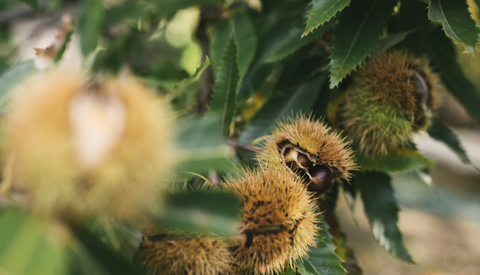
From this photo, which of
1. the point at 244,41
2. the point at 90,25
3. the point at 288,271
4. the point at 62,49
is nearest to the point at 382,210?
the point at 288,271

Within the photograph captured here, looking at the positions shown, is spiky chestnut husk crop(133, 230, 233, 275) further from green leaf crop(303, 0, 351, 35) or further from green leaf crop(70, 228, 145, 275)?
green leaf crop(303, 0, 351, 35)

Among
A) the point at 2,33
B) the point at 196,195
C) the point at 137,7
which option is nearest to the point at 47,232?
the point at 196,195

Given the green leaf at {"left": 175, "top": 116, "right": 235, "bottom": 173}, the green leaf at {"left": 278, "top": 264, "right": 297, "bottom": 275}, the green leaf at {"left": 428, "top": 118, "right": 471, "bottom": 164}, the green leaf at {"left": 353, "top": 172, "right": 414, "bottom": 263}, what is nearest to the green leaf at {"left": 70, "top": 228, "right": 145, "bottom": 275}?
the green leaf at {"left": 175, "top": 116, "right": 235, "bottom": 173}

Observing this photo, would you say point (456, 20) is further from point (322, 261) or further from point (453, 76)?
point (322, 261)

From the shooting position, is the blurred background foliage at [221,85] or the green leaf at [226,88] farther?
the green leaf at [226,88]

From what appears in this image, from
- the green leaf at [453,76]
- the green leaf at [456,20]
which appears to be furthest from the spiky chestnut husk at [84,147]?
the green leaf at [453,76]

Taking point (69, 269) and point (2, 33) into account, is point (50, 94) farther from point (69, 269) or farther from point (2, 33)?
point (2, 33)

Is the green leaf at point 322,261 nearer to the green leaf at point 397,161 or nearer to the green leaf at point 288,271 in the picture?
the green leaf at point 288,271
